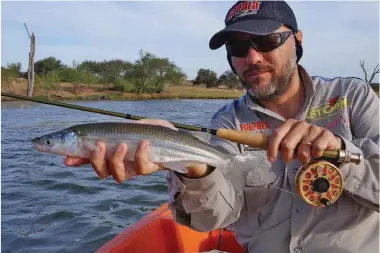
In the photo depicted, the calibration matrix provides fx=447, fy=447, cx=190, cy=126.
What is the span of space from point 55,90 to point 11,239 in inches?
2029

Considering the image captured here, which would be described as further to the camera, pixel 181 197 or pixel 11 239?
pixel 11 239

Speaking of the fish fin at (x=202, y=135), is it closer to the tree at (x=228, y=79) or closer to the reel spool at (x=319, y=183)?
the reel spool at (x=319, y=183)

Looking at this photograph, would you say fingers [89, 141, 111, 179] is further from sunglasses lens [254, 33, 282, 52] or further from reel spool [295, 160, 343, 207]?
sunglasses lens [254, 33, 282, 52]

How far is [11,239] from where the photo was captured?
689 cm

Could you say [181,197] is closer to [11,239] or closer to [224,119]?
[224,119]

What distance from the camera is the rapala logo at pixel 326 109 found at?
342 cm

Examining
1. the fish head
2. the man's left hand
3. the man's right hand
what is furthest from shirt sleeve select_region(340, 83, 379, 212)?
the fish head

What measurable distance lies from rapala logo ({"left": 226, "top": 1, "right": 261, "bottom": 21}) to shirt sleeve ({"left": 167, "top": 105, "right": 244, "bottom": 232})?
1.15m

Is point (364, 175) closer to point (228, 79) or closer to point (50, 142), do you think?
point (50, 142)

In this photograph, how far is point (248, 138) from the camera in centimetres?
305

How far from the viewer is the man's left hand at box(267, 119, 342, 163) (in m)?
2.60

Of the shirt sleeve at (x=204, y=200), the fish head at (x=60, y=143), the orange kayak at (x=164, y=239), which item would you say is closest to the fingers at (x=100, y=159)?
the fish head at (x=60, y=143)

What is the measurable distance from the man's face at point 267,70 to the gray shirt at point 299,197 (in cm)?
14

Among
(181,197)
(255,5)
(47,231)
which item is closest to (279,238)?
(181,197)
